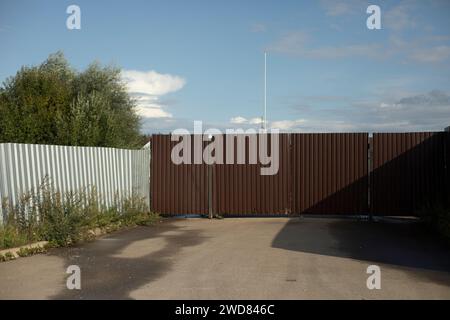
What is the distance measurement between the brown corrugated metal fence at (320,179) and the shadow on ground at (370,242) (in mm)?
777

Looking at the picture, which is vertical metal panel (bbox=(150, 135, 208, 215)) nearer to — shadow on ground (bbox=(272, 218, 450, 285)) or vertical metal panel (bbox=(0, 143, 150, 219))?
vertical metal panel (bbox=(0, 143, 150, 219))

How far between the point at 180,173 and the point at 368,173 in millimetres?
5563

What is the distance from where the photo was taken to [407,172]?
47.7 ft

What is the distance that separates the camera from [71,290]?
22.5ft

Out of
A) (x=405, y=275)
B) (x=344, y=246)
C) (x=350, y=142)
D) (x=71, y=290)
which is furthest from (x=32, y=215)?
(x=350, y=142)

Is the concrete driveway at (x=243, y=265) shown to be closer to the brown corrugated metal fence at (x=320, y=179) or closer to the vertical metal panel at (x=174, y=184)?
the brown corrugated metal fence at (x=320, y=179)

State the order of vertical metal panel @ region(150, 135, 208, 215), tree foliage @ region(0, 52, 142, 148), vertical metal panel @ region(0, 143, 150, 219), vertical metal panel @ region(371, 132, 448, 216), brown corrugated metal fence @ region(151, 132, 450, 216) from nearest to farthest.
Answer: vertical metal panel @ region(0, 143, 150, 219)
vertical metal panel @ region(371, 132, 448, 216)
brown corrugated metal fence @ region(151, 132, 450, 216)
vertical metal panel @ region(150, 135, 208, 215)
tree foliage @ region(0, 52, 142, 148)

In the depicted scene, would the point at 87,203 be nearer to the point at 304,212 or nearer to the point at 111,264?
the point at 111,264

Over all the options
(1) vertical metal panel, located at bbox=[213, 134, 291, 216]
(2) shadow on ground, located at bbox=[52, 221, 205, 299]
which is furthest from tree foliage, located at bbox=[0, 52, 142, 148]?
(2) shadow on ground, located at bbox=[52, 221, 205, 299]

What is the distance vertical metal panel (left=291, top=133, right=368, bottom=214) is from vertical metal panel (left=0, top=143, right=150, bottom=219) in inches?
184

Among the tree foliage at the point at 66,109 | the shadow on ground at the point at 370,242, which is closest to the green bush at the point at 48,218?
the shadow on ground at the point at 370,242

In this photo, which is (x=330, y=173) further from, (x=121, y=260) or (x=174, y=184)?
(x=121, y=260)

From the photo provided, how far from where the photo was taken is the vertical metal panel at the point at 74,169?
399 inches

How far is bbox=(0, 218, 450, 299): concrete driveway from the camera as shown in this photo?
6715 millimetres
